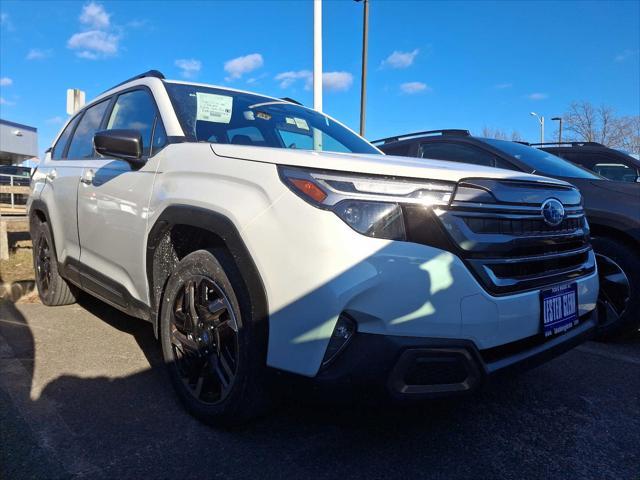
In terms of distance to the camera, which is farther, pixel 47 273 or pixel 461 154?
pixel 461 154

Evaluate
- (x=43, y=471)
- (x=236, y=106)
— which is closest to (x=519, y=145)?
(x=236, y=106)

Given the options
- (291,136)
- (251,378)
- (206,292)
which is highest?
(291,136)

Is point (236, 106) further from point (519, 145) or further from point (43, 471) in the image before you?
point (519, 145)

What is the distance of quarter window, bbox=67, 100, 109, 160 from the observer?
390 centimetres

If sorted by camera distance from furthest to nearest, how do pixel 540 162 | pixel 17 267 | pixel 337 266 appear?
pixel 17 267, pixel 540 162, pixel 337 266

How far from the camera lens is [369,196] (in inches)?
72.4

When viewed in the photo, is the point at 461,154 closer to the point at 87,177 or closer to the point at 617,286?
the point at 617,286

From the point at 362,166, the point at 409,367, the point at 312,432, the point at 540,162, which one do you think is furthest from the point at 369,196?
the point at 540,162

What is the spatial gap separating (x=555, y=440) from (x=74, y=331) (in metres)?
3.41

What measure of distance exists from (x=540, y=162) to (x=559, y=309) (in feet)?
8.45

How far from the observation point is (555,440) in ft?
7.57

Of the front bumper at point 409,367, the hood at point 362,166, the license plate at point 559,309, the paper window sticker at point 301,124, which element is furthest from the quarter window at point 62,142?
the license plate at point 559,309

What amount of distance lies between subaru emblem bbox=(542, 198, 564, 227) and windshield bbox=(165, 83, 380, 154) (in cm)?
141

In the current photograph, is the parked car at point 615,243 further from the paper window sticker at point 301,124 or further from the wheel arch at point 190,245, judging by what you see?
the wheel arch at point 190,245
